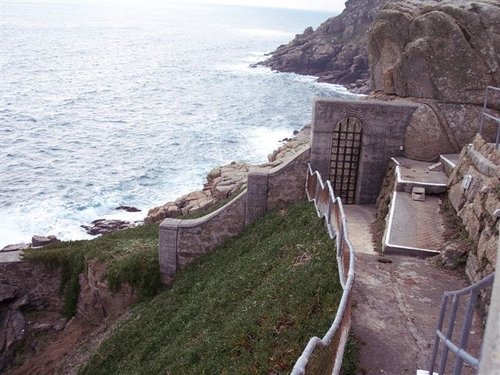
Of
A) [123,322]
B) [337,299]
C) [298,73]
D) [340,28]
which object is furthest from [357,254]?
[340,28]

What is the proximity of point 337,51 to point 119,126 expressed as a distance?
55635mm

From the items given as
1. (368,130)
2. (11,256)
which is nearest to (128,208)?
(11,256)

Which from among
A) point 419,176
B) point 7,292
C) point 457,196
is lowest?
point 7,292

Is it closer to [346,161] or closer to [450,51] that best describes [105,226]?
[346,161]

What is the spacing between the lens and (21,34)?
150 meters

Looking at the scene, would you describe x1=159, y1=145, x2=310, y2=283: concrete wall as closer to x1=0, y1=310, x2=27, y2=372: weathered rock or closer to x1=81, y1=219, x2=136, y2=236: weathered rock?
x1=0, y1=310, x2=27, y2=372: weathered rock

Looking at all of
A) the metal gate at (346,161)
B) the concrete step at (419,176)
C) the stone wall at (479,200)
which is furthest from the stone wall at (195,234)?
the stone wall at (479,200)

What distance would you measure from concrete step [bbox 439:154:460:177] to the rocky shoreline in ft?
29.9

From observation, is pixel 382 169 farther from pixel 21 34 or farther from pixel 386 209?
pixel 21 34

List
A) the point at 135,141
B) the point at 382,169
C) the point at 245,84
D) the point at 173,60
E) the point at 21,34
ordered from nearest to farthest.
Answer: the point at 382,169
the point at 135,141
the point at 245,84
the point at 173,60
the point at 21,34

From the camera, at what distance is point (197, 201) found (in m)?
29.0

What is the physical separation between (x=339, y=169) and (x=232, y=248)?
5864 mm

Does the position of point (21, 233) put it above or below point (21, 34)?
below

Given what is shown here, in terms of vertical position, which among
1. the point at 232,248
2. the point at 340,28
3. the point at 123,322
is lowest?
the point at 123,322
